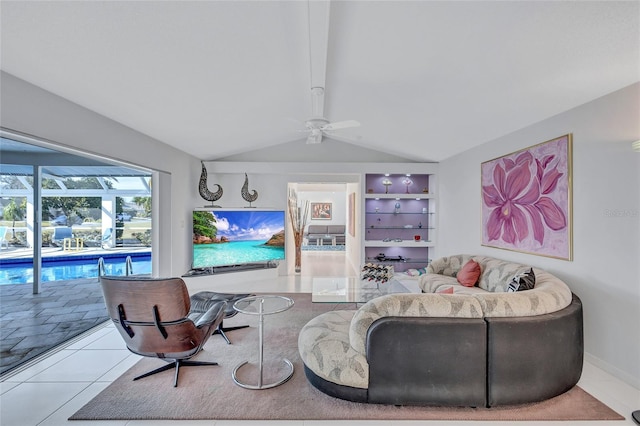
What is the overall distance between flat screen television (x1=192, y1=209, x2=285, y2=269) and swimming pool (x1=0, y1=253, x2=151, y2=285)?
7.25 feet

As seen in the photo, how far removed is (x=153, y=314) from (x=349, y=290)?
7.09ft

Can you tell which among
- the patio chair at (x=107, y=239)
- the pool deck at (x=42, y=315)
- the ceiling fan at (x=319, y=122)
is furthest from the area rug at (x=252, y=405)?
the patio chair at (x=107, y=239)

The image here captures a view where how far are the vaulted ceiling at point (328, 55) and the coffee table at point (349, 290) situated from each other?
7.66ft

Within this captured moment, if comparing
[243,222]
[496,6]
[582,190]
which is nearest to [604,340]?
[582,190]

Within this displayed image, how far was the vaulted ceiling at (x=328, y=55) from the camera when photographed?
5.84ft

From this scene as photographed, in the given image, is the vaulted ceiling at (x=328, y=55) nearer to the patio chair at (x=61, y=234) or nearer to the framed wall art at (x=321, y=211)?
the patio chair at (x=61, y=234)

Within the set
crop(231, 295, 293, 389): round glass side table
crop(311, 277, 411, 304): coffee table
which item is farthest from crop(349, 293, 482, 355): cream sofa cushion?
crop(311, 277, 411, 304): coffee table

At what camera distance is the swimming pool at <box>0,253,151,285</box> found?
Answer: 5316 mm

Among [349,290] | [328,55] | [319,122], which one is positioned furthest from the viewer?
[349,290]

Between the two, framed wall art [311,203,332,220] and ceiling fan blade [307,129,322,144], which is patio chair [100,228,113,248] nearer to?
ceiling fan blade [307,129,322,144]

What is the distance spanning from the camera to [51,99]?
2459mm

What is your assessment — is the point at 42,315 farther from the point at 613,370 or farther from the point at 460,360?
the point at 613,370

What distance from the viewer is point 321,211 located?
41.0 ft

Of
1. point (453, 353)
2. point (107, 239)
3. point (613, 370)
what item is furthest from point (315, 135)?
point (107, 239)
